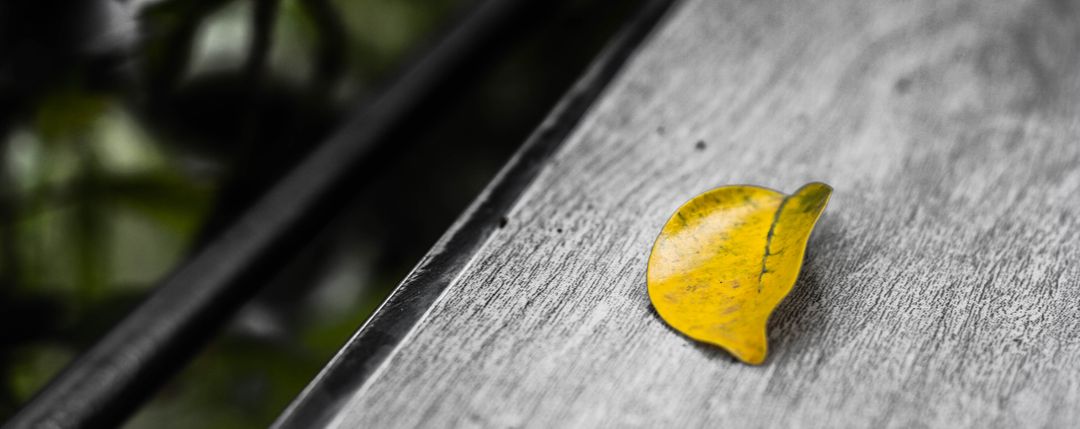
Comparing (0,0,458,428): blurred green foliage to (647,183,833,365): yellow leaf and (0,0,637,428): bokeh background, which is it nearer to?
(0,0,637,428): bokeh background

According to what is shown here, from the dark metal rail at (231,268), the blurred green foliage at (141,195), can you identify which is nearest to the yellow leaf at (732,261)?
the dark metal rail at (231,268)

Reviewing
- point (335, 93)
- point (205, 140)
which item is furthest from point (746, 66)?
point (205, 140)

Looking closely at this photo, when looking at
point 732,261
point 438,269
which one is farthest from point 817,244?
point 438,269

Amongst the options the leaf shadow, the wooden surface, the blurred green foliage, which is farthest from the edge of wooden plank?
the blurred green foliage

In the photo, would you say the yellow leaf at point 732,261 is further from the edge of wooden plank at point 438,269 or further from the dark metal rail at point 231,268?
the dark metal rail at point 231,268

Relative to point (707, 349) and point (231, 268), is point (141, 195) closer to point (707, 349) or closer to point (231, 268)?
point (231, 268)

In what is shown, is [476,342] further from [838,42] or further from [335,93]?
[335,93]

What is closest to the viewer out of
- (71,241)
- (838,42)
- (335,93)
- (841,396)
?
(841,396)
